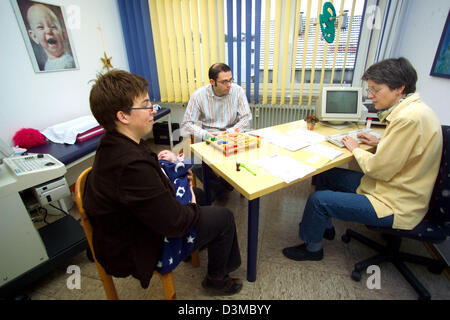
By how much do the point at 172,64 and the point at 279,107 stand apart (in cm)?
160

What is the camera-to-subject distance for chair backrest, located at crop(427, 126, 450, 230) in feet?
3.62

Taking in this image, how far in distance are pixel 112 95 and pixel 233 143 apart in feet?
2.60

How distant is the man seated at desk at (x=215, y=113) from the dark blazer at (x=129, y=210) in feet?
3.91

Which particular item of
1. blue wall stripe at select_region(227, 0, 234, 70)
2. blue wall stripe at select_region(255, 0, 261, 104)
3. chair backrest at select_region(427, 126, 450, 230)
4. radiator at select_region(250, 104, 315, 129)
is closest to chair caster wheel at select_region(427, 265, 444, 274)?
chair backrest at select_region(427, 126, 450, 230)

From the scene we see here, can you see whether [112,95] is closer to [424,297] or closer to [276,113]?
[424,297]

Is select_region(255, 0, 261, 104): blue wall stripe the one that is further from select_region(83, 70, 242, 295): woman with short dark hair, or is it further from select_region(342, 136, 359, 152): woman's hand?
select_region(83, 70, 242, 295): woman with short dark hair

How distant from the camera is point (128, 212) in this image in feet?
2.97

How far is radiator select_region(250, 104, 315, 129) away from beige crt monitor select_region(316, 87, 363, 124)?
1.13 metres

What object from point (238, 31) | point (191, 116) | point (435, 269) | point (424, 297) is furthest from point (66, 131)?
point (435, 269)

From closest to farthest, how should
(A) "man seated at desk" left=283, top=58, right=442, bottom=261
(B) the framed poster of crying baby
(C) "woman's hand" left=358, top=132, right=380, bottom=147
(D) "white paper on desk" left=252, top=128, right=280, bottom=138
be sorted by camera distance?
(A) "man seated at desk" left=283, top=58, right=442, bottom=261, (C) "woman's hand" left=358, top=132, right=380, bottom=147, (D) "white paper on desk" left=252, top=128, right=280, bottom=138, (B) the framed poster of crying baby

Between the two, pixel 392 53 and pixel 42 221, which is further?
pixel 392 53

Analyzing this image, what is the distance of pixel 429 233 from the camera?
117 cm
